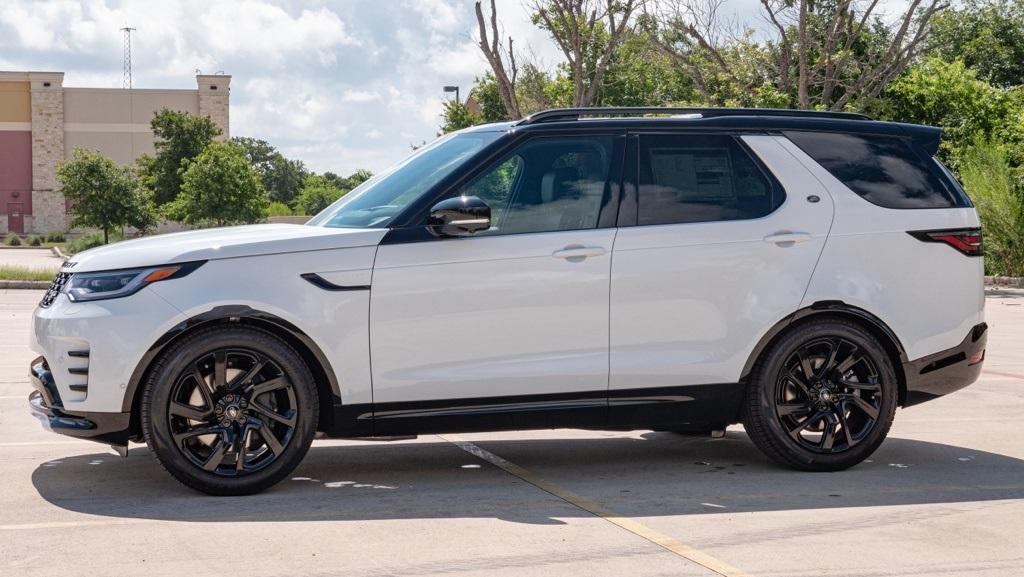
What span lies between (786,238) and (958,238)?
3.61 feet

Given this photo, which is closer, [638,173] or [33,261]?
[638,173]

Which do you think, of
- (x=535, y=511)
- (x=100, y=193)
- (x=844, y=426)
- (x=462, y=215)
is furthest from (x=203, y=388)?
(x=100, y=193)

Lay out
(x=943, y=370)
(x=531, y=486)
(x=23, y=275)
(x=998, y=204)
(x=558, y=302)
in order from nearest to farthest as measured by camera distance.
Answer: (x=558, y=302) < (x=531, y=486) < (x=943, y=370) < (x=998, y=204) < (x=23, y=275)

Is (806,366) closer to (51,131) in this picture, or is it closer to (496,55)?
(496,55)

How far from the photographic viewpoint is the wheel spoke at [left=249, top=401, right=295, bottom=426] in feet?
19.9

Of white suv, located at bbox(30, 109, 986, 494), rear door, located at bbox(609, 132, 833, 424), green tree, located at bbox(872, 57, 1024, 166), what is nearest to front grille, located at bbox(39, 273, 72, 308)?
white suv, located at bbox(30, 109, 986, 494)

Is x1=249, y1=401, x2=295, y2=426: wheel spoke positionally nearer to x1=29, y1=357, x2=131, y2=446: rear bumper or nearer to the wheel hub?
the wheel hub

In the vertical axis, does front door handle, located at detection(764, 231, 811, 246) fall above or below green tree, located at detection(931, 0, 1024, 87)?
below

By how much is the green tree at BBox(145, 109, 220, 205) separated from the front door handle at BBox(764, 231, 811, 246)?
6717cm

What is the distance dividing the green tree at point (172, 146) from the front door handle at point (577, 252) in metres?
67.2

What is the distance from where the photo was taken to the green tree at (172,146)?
233 ft

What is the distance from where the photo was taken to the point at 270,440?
608 centimetres

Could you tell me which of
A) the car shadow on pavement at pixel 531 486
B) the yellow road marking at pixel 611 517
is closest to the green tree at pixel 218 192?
the car shadow on pavement at pixel 531 486

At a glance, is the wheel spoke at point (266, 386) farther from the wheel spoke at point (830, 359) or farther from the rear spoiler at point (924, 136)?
the rear spoiler at point (924, 136)
